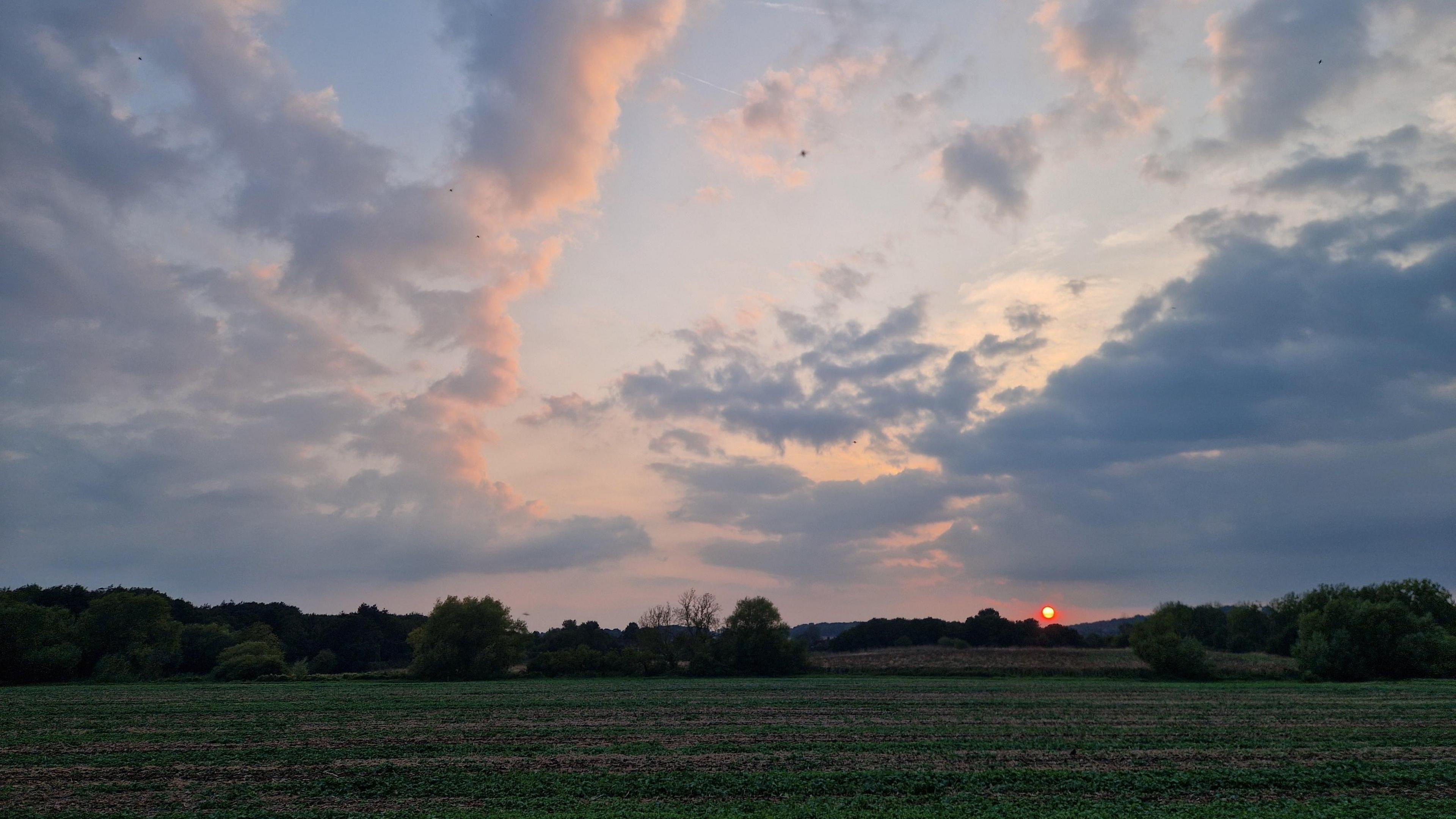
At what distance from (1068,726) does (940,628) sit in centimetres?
13606

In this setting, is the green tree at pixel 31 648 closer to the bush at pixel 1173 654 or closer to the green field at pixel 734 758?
the green field at pixel 734 758

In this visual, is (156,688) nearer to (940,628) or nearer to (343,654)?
(343,654)

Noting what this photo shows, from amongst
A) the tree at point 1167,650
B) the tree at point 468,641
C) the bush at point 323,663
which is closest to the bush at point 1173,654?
the tree at point 1167,650

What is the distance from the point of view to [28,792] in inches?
805

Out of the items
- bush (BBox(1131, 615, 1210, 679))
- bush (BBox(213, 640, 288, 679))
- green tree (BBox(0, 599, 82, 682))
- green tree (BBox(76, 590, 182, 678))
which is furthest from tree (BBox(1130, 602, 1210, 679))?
green tree (BBox(0, 599, 82, 682))

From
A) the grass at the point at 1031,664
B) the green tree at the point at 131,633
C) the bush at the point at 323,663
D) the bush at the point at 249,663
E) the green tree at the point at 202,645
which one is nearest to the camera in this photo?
the bush at the point at 249,663

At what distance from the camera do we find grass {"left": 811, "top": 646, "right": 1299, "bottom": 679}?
253 feet

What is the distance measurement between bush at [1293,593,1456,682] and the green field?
2599 cm

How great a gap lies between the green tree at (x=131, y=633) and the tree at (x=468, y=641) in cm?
2449

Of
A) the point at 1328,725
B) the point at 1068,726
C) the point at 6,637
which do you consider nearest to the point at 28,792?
the point at 1068,726

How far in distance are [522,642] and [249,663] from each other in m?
27.3

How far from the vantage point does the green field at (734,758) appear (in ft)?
62.9

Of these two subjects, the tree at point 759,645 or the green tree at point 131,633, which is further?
the tree at point 759,645

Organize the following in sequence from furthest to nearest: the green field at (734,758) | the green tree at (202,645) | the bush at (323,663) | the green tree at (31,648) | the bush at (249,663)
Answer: the bush at (323,663) → the green tree at (202,645) → the bush at (249,663) → the green tree at (31,648) → the green field at (734,758)
